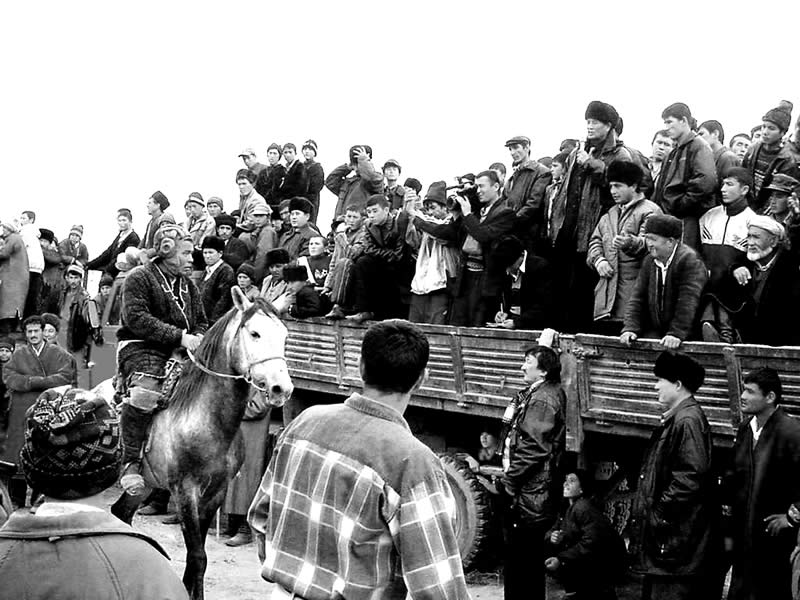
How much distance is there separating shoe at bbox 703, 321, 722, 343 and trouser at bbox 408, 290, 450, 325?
3.19m

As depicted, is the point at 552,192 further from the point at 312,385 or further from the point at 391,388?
the point at 391,388

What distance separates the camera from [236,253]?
46.3 ft

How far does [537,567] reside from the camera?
27.2 feet

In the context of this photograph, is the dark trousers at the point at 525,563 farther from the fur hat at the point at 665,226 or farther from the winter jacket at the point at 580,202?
the winter jacket at the point at 580,202

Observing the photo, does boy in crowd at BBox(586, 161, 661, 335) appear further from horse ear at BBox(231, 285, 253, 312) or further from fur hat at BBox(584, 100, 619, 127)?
horse ear at BBox(231, 285, 253, 312)

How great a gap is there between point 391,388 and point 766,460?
3774mm

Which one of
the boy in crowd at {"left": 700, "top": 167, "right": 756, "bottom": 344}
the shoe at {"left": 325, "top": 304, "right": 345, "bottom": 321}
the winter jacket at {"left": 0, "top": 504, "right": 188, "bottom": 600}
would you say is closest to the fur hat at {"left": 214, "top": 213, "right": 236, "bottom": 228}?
the shoe at {"left": 325, "top": 304, "right": 345, "bottom": 321}

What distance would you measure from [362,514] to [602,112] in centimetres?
680

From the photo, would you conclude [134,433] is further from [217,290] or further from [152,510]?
[217,290]

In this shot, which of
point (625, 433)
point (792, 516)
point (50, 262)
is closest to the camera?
point (792, 516)

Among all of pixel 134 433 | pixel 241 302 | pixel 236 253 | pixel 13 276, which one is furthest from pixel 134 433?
pixel 13 276

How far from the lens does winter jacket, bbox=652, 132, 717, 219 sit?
891cm

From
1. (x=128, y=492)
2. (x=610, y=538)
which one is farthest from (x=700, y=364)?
(x=128, y=492)

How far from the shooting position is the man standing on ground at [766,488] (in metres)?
6.60
